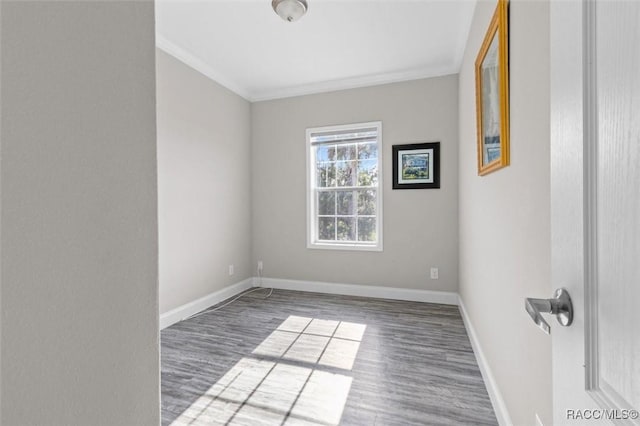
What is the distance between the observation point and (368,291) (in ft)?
12.4

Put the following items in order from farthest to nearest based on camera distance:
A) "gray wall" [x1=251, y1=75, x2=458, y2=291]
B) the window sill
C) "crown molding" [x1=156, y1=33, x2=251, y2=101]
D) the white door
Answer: the window sill, "gray wall" [x1=251, y1=75, x2=458, y2=291], "crown molding" [x1=156, y1=33, x2=251, y2=101], the white door

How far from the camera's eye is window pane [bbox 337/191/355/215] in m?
3.95

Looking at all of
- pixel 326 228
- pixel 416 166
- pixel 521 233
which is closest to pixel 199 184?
pixel 326 228

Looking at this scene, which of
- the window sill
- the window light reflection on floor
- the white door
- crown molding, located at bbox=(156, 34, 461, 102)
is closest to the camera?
the white door

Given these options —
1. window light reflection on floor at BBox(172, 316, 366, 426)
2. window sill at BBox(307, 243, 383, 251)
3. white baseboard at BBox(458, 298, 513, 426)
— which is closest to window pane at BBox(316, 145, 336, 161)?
window sill at BBox(307, 243, 383, 251)

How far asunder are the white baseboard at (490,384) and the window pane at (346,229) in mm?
1729

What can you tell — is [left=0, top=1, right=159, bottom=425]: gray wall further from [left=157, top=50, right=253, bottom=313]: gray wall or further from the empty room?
[left=157, top=50, right=253, bottom=313]: gray wall

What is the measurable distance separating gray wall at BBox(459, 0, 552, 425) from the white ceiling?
0.75m

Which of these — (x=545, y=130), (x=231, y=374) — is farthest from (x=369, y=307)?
(x=545, y=130)

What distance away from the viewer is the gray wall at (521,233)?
1027 millimetres

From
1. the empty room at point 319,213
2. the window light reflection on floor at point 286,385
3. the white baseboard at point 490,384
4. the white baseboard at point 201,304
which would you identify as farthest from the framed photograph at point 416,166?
the white baseboard at point 201,304

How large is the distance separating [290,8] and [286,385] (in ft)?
8.80

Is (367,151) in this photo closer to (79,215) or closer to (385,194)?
(385,194)

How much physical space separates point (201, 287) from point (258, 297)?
2.41 feet
